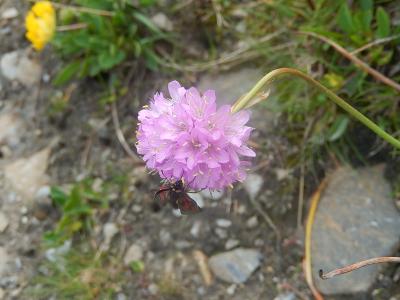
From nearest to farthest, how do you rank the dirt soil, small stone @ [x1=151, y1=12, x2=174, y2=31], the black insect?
the black insect
the dirt soil
small stone @ [x1=151, y1=12, x2=174, y2=31]

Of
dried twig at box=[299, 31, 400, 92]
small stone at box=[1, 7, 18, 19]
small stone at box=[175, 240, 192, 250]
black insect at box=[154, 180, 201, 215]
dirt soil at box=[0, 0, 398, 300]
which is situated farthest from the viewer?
small stone at box=[1, 7, 18, 19]

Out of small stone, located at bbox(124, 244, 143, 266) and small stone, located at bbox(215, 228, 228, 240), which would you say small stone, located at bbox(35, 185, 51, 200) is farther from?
small stone, located at bbox(215, 228, 228, 240)

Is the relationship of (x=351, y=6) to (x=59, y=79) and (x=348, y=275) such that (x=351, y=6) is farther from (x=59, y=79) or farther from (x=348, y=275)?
(x=59, y=79)

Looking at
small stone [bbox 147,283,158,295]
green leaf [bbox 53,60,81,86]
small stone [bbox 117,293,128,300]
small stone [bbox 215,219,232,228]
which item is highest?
green leaf [bbox 53,60,81,86]

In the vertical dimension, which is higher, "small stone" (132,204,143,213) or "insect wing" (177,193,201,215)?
"insect wing" (177,193,201,215)

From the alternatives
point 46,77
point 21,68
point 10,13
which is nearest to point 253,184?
point 46,77

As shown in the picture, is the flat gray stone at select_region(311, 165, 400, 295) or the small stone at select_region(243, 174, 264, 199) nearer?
the flat gray stone at select_region(311, 165, 400, 295)

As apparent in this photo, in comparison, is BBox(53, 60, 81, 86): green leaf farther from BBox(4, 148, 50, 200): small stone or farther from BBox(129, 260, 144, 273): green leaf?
BBox(129, 260, 144, 273): green leaf

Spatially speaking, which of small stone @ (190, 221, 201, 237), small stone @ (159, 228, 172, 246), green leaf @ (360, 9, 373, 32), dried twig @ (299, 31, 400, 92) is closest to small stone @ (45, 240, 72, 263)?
small stone @ (159, 228, 172, 246)
